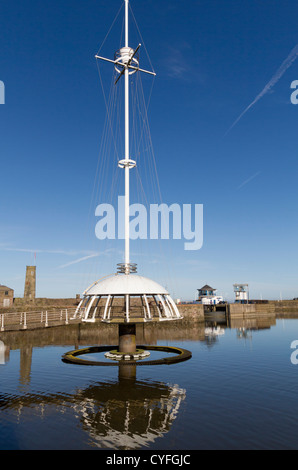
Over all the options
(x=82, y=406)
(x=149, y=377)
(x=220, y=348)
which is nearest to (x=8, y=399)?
(x=82, y=406)

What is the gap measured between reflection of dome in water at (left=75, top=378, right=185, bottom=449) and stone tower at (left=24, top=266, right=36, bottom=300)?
41.5 metres

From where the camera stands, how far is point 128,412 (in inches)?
680

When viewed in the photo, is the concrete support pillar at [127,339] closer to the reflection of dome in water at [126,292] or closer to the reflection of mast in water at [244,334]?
the reflection of dome in water at [126,292]

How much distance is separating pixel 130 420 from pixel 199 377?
1069 cm

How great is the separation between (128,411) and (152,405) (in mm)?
1709

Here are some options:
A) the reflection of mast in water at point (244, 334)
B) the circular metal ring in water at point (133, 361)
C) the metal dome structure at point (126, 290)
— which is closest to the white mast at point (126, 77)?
the metal dome structure at point (126, 290)

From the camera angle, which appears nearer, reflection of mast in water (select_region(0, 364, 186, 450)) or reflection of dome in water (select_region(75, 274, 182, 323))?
reflection of mast in water (select_region(0, 364, 186, 450))

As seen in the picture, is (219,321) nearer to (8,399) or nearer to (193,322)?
(193,322)

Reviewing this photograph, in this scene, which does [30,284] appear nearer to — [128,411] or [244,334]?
[244,334]

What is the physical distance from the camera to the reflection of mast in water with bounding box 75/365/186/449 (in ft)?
46.1

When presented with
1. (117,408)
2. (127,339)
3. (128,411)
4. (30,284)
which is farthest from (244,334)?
(128,411)

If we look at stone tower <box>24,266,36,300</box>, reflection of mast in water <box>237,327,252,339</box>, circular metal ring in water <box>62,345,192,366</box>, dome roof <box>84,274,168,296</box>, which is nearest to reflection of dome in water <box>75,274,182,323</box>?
dome roof <box>84,274,168,296</box>

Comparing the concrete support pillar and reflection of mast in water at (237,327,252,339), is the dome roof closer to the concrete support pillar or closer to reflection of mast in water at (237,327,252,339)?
the concrete support pillar
